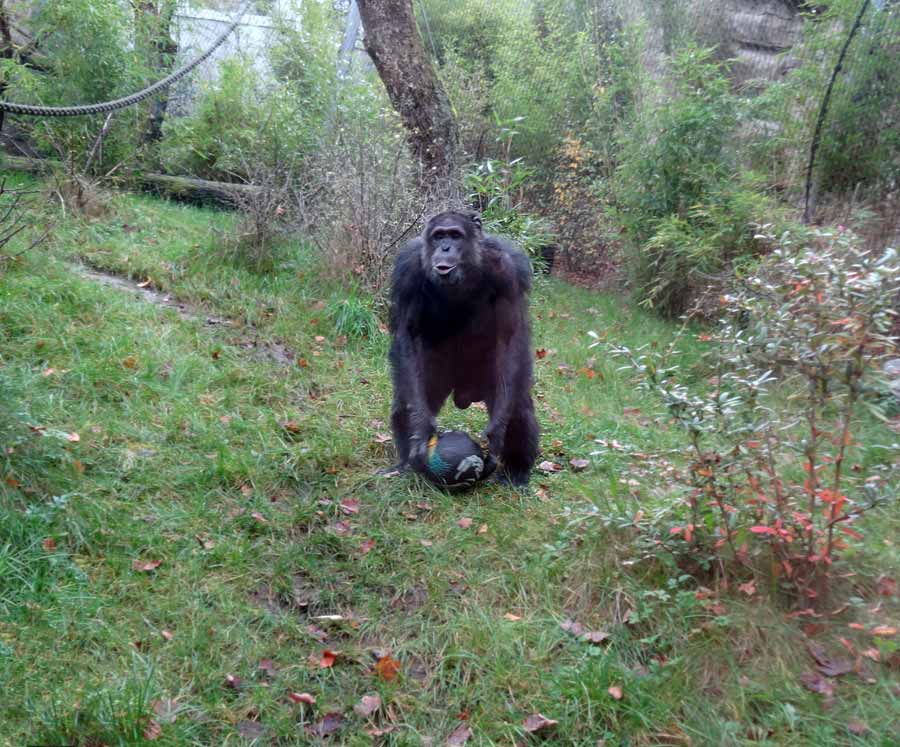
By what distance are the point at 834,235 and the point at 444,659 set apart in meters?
2.50

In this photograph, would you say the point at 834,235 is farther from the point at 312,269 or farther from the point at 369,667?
the point at 312,269

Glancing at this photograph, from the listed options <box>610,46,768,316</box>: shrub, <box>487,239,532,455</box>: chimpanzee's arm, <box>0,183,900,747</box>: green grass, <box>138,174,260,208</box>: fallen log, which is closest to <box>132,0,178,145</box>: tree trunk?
<box>138,174,260,208</box>: fallen log

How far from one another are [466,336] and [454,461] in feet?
2.66

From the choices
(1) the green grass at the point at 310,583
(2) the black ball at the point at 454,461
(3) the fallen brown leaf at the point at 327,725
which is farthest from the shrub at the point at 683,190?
(3) the fallen brown leaf at the point at 327,725

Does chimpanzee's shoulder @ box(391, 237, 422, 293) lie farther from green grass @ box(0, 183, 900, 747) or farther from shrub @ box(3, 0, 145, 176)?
shrub @ box(3, 0, 145, 176)

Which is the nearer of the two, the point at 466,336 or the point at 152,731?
the point at 152,731

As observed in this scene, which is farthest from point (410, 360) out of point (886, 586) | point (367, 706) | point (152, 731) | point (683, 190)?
point (683, 190)

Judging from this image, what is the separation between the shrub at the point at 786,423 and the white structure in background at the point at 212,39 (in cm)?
989

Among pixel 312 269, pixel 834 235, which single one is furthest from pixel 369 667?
pixel 312 269

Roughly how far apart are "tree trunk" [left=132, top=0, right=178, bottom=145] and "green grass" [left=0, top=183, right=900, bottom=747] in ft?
18.7

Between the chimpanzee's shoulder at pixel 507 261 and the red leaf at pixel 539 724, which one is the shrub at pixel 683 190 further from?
the red leaf at pixel 539 724

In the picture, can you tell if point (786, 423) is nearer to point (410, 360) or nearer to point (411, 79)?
point (410, 360)

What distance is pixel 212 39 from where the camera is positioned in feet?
45.3

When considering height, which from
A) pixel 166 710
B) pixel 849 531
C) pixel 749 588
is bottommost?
pixel 166 710
